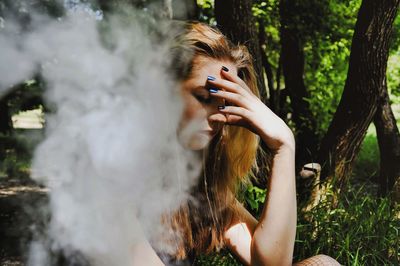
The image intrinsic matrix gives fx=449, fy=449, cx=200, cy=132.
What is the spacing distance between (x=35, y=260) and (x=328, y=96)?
4.89m

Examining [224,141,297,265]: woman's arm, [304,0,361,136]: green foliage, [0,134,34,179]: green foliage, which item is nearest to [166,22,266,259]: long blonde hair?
[224,141,297,265]: woman's arm

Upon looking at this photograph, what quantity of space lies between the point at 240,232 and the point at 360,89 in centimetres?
297

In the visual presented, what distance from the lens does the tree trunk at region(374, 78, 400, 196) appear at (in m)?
5.76

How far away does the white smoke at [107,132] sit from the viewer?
1.89 metres

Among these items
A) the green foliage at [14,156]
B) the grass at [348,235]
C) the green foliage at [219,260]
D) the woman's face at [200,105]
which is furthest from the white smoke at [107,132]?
the green foliage at [14,156]

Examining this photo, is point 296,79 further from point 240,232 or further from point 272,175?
point 272,175

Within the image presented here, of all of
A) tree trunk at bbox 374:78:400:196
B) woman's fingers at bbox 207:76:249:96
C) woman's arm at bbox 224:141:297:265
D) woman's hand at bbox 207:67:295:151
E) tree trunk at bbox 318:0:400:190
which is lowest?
tree trunk at bbox 374:78:400:196

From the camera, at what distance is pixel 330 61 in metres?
7.51

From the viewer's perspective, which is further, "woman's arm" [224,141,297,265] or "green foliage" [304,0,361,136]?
"green foliage" [304,0,361,136]

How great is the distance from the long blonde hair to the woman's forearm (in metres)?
0.37

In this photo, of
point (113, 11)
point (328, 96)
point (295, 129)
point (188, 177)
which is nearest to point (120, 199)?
point (188, 177)

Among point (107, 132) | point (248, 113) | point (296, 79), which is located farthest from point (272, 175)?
point (296, 79)

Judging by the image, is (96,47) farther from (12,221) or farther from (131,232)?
(12,221)

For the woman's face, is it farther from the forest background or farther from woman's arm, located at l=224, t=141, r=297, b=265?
the forest background
